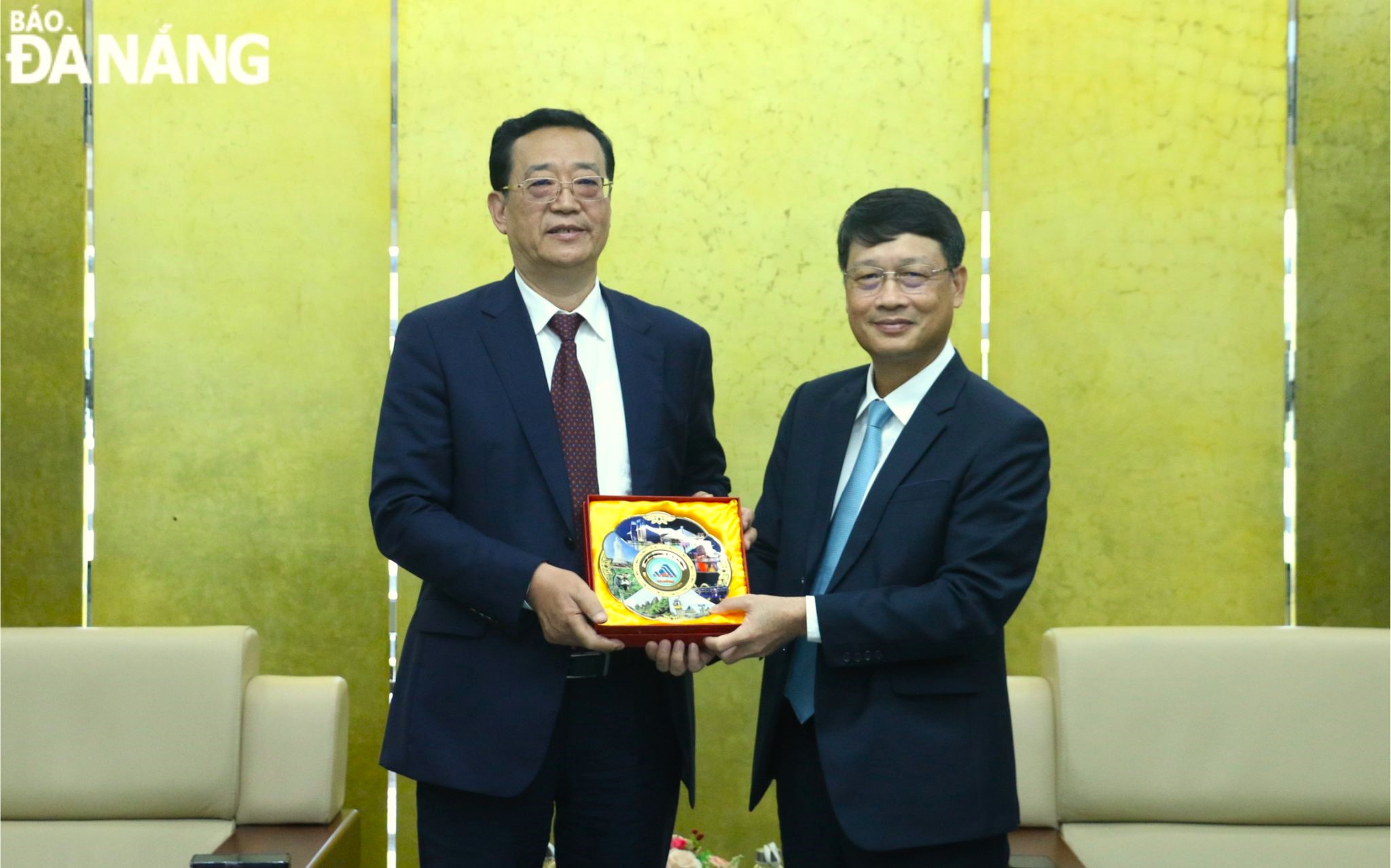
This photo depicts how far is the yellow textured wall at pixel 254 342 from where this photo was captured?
3553 mm

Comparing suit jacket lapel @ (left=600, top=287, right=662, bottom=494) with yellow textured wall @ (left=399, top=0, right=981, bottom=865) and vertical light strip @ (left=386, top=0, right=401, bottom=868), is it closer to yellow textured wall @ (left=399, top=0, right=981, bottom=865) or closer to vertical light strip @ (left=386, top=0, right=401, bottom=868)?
yellow textured wall @ (left=399, top=0, right=981, bottom=865)

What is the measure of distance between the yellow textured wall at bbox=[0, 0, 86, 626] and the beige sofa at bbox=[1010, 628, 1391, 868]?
2650mm

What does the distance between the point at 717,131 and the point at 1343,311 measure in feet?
6.04

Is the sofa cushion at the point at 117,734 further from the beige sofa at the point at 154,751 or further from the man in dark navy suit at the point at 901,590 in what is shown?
the man in dark navy suit at the point at 901,590

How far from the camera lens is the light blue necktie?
2119 mm

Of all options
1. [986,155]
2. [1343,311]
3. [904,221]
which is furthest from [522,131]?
[1343,311]

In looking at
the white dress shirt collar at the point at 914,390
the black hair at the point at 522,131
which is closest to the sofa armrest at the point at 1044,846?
the white dress shirt collar at the point at 914,390

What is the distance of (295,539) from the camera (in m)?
3.60

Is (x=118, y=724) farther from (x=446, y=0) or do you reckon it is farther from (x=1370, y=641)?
(x=1370, y=641)

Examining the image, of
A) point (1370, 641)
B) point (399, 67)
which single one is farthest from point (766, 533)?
point (399, 67)

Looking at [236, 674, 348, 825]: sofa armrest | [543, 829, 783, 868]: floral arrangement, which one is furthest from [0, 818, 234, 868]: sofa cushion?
[543, 829, 783, 868]: floral arrangement

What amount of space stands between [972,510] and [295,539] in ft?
7.36

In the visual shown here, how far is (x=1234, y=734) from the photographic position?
9.54 ft

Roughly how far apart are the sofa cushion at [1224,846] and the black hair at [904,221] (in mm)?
1421
